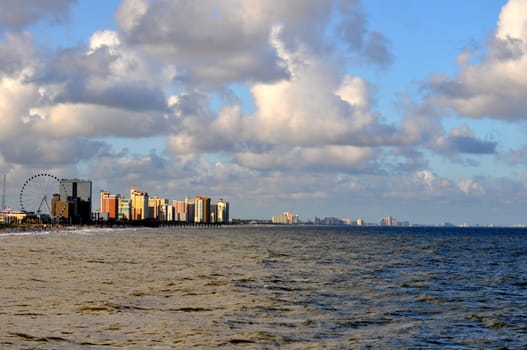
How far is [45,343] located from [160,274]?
34.0 meters

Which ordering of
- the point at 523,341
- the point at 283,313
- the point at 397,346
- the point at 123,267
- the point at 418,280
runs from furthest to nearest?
the point at 123,267, the point at 418,280, the point at 283,313, the point at 523,341, the point at 397,346

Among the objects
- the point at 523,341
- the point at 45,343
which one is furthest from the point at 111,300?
the point at 523,341

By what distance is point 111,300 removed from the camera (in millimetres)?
38812

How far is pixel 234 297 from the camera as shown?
4219 centimetres

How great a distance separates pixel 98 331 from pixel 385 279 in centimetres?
3606

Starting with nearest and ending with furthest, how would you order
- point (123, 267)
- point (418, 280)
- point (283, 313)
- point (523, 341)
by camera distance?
point (523, 341), point (283, 313), point (418, 280), point (123, 267)

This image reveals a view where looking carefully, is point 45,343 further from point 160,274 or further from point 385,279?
point 385,279

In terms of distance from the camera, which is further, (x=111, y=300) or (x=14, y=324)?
(x=111, y=300)

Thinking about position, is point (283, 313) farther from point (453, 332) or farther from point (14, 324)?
point (14, 324)

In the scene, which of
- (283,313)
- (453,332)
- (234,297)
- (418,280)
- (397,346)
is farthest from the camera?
(418,280)

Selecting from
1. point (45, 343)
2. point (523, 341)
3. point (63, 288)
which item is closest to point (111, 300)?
point (63, 288)

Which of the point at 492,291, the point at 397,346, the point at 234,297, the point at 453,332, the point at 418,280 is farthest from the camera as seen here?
the point at 418,280

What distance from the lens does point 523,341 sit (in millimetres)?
28922

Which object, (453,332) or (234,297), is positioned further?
(234,297)
